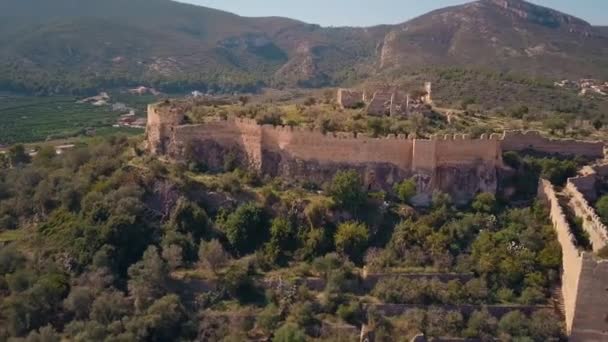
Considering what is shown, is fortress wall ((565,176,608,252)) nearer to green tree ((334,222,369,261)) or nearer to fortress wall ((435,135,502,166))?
fortress wall ((435,135,502,166))

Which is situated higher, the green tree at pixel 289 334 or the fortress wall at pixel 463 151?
the fortress wall at pixel 463 151

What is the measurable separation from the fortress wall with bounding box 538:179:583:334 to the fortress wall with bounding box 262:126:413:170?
5585mm

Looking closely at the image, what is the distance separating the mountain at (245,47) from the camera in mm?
63781

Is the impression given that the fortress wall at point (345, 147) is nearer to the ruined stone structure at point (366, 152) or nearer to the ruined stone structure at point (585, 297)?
the ruined stone structure at point (366, 152)

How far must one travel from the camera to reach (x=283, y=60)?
105 metres

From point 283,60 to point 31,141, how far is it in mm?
64376

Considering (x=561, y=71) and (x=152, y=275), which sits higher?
(x=561, y=71)

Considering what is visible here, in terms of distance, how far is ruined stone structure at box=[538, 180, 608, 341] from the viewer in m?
18.4

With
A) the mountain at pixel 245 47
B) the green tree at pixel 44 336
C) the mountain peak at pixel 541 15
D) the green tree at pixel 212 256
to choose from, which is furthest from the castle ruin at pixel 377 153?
the mountain peak at pixel 541 15

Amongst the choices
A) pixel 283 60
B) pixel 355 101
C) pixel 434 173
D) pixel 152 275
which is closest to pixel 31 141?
pixel 355 101

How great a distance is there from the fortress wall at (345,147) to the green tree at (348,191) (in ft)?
4.22

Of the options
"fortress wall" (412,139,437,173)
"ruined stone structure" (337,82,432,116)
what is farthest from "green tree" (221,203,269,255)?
"ruined stone structure" (337,82,432,116)

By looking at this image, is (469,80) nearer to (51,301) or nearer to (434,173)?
(434,173)

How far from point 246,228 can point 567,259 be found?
35.9 feet
